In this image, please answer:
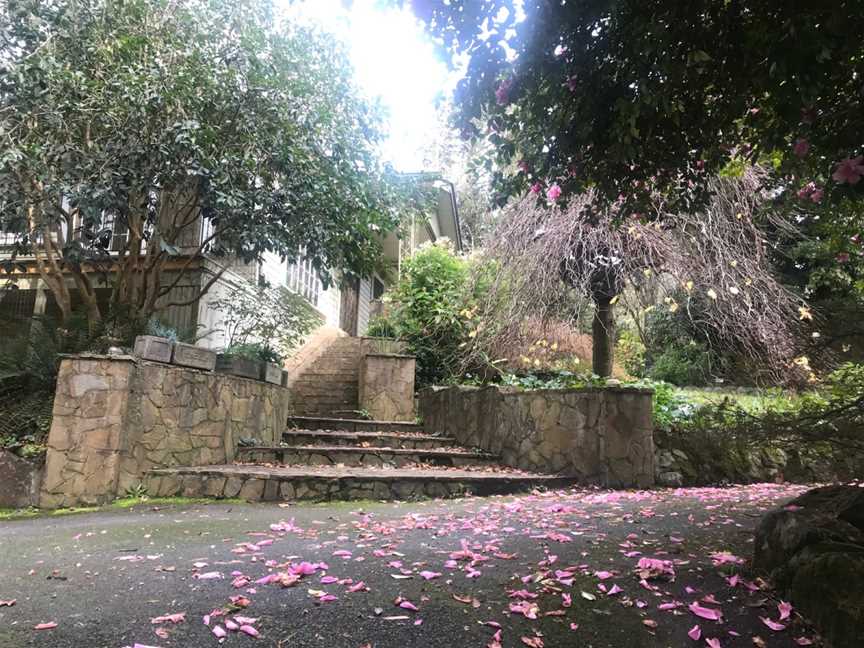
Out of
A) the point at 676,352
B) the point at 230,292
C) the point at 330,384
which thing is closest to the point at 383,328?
the point at 330,384

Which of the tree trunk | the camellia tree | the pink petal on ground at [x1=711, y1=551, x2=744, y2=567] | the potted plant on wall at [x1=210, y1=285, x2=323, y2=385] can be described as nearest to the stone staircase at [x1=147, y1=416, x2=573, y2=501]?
the potted plant on wall at [x1=210, y1=285, x2=323, y2=385]

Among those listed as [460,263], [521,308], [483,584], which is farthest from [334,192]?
[483,584]

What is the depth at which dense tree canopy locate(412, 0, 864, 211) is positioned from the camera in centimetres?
270

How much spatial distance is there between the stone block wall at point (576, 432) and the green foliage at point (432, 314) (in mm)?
2123

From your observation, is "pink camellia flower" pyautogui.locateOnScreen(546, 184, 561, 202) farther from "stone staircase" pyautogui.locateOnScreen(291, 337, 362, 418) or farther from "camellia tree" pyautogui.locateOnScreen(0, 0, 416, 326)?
"stone staircase" pyautogui.locateOnScreen(291, 337, 362, 418)

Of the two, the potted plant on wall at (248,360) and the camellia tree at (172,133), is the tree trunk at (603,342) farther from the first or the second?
the potted plant on wall at (248,360)

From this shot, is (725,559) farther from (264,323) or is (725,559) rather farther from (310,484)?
(264,323)

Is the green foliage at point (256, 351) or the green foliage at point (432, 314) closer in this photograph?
the green foliage at point (256, 351)

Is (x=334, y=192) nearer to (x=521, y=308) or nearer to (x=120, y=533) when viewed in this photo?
(x=521, y=308)

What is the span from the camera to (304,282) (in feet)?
42.1

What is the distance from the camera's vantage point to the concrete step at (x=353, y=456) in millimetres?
7066

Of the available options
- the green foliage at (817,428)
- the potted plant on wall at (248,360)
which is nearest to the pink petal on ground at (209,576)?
the green foliage at (817,428)

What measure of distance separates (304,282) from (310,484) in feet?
24.6

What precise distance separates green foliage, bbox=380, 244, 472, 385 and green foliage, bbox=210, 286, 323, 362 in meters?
2.14
